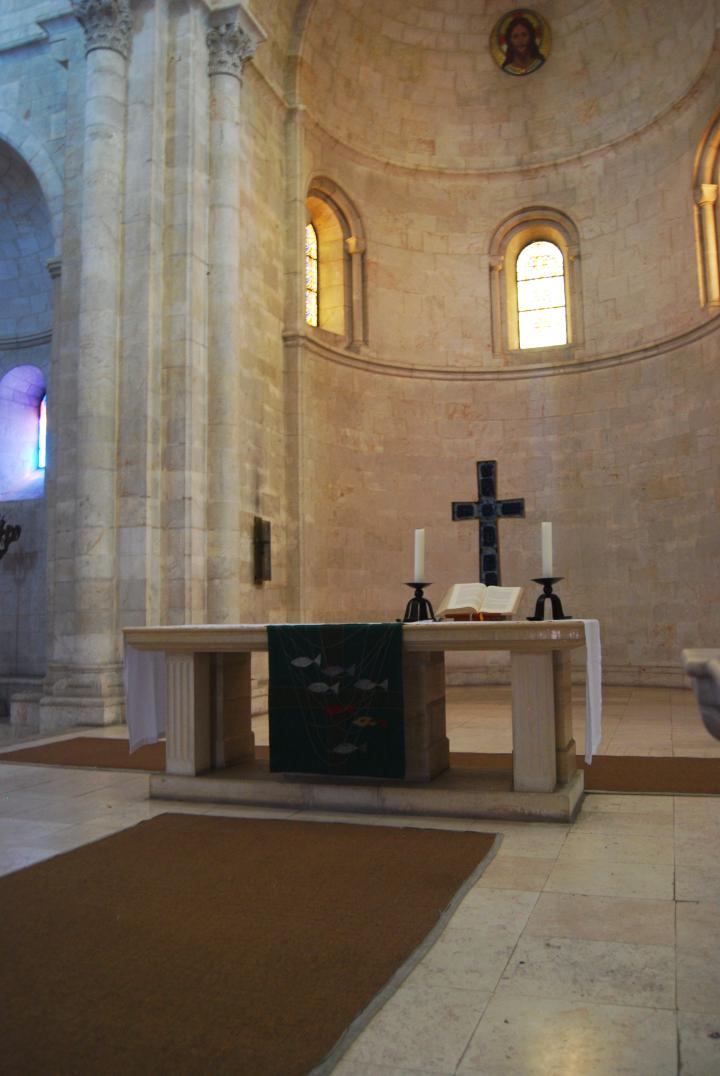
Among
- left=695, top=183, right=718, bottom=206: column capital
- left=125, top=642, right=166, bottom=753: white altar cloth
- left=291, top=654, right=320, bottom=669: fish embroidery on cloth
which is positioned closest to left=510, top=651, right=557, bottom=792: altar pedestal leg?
left=291, top=654, right=320, bottom=669: fish embroidery on cloth

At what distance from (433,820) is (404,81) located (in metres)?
13.1

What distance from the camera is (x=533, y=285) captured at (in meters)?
15.5

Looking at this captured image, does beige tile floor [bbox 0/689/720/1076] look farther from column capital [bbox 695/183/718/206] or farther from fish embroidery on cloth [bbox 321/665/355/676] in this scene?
column capital [bbox 695/183/718/206]

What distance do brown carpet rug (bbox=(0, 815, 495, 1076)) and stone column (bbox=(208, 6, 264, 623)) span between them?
5585 mm

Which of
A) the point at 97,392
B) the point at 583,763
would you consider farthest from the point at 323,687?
the point at 97,392

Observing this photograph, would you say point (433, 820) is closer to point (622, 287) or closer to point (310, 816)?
point (310, 816)

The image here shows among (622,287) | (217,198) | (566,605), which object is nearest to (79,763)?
(217,198)

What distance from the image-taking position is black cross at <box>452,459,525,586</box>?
47.2 feet

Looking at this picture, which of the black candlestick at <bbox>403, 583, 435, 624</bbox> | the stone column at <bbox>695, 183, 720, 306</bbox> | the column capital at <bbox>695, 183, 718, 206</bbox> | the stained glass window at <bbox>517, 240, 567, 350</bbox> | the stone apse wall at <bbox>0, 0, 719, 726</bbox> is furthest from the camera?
the stained glass window at <bbox>517, 240, 567, 350</bbox>

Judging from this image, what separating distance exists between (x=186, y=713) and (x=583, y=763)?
10.2ft

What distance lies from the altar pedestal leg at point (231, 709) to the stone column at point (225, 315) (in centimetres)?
402

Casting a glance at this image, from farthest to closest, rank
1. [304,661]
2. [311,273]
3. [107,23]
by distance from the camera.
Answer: [311,273]
[107,23]
[304,661]

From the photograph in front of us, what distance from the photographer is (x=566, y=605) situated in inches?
563

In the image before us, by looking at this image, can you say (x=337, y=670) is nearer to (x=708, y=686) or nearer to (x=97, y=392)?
(x=708, y=686)
